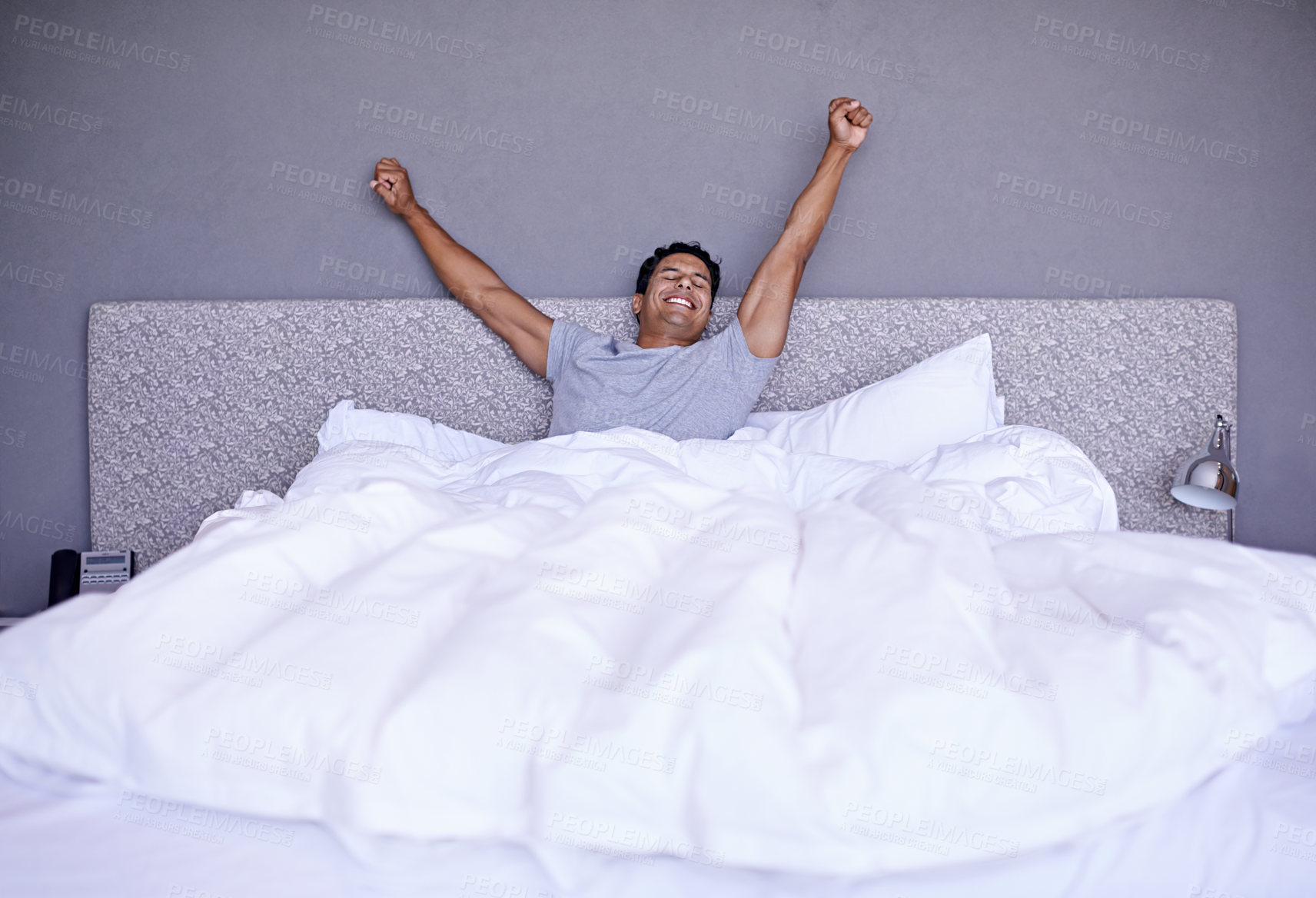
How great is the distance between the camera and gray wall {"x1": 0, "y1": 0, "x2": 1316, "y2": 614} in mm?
2131

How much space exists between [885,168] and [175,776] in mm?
Answer: 2059

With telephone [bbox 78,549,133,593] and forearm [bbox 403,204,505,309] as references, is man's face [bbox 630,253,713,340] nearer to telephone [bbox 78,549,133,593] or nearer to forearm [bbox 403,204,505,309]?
forearm [bbox 403,204,505,309]

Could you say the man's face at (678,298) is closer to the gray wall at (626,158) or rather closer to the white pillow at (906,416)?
the gray wall at (626,158)

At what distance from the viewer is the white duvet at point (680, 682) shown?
0.66 meters

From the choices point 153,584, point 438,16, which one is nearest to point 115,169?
point 438,16

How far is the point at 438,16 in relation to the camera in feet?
7.08

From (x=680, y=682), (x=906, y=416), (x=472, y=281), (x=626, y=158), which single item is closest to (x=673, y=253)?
(x=626, y=158)

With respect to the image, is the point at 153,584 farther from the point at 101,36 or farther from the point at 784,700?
the point at 101,36

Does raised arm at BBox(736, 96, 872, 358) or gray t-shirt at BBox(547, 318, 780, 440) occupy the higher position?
raised arm at BBox(736, 96, 872, 358)

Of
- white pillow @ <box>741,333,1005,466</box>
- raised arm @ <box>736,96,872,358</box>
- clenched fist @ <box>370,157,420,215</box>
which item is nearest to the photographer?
white pillow @ <box>741,333,1005,466</box>

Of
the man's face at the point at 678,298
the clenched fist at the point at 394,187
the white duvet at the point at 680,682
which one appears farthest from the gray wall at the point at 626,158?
the white duvet at the point at 680,682

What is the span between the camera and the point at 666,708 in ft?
2.29

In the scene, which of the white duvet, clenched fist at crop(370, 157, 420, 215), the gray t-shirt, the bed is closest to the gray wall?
clenched fist at crop(370, 157, 420, 215)

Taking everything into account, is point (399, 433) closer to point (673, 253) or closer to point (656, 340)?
point (656, 340)
